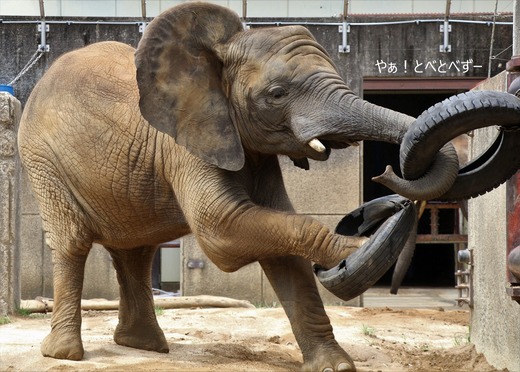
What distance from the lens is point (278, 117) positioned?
19.5 feet

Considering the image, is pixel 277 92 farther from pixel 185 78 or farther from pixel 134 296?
pixel 134 296

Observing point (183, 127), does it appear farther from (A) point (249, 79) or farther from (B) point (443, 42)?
(B) point (443, 42)

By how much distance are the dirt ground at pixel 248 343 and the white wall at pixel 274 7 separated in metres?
4.36

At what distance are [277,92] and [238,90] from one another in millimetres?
350

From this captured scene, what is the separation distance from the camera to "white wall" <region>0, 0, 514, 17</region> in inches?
520

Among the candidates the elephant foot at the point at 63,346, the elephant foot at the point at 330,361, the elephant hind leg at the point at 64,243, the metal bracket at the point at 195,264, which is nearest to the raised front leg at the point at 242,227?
the elephant foot at the point at 330,361

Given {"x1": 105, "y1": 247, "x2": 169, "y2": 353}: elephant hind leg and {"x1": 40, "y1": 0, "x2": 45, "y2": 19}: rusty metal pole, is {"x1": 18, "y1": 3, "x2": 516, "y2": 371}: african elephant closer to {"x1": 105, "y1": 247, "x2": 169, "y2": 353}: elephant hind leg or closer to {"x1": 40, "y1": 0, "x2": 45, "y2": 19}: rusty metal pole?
{"x1": 105, "y1": 247, "x2": 169, "y2": 353}: elephant hind leg

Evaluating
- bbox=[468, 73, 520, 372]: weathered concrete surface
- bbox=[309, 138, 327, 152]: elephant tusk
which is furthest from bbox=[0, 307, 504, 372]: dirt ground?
bbox=[309, 138, 327, 152]: elephant tusk

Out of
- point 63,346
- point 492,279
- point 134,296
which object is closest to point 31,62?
point 134,296

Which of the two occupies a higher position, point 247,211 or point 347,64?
point 347,64

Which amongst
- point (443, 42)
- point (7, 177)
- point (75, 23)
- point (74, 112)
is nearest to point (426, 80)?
point (443, 42)

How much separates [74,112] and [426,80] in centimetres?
695

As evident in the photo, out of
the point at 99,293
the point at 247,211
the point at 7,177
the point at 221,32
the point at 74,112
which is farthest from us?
the point at 99,293

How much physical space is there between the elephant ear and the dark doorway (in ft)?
39.1
